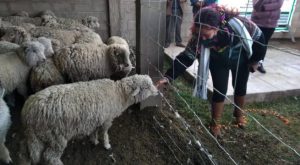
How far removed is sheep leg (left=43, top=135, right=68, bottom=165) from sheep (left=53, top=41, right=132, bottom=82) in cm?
114

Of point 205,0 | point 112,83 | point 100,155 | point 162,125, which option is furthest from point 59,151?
point 205,0

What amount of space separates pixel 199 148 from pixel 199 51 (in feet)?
3.33

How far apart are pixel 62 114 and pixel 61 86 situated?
1.13ft

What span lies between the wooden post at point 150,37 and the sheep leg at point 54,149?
138cm

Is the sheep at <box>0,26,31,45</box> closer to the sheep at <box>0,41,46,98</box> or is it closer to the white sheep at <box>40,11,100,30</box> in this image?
the white sheep at <box>40,11,100,30</box>

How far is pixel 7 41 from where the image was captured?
4.33 m

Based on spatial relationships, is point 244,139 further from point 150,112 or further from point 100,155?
point 100,155

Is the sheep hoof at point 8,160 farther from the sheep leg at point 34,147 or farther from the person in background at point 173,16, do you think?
the person in background at point 173,16

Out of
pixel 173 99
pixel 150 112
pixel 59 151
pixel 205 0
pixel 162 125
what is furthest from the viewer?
pixel 205 0

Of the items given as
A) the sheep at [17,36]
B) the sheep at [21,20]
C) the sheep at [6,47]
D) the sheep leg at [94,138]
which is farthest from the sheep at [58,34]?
the sheep leg at [94,138]

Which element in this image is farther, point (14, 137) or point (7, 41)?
point (7, 41)

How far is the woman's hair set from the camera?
269cm

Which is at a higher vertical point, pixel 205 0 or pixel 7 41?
pixel 205 0

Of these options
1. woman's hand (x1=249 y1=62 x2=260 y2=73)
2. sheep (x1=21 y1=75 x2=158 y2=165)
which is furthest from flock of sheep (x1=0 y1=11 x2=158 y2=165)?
woman's hand (x1=249 y1=62 x2=260 y2=73)
